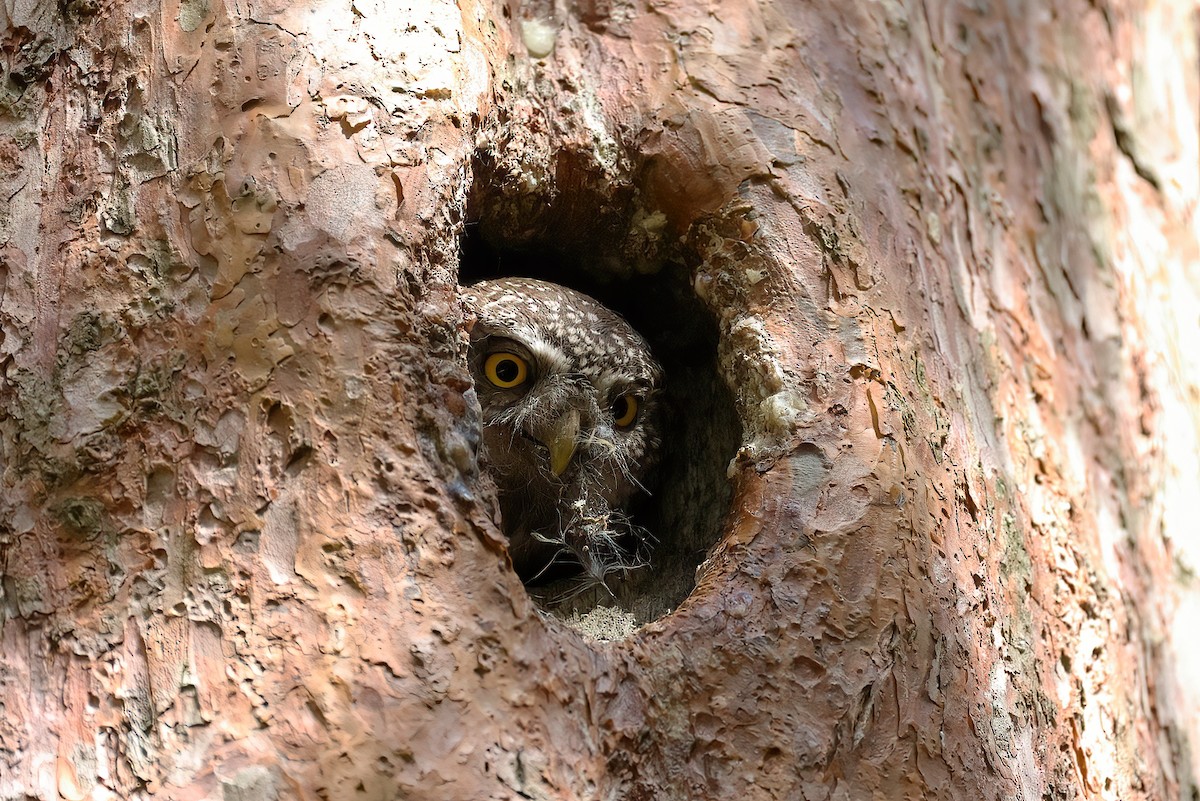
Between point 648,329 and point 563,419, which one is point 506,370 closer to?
point 563,419

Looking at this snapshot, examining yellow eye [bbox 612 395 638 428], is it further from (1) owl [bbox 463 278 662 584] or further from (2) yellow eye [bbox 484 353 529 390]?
(2) yellow eye [bbox 484 353 529 390]

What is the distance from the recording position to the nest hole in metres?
2.58

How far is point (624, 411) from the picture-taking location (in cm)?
294

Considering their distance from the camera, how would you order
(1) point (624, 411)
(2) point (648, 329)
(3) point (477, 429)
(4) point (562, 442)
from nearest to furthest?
(3) point (477, 429) → (4) point (562, 442) → (1) point (624, 411) → (2) point (648, 329)

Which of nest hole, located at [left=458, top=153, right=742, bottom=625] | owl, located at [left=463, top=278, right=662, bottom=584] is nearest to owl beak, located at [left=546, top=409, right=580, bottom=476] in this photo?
owl, located at [left=463, top=278, right=662, bottom=584]

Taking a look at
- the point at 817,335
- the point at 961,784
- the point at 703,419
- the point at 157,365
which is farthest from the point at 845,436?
the point at 157,365

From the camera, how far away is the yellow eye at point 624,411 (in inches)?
115

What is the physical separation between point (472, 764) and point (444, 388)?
0.60 m

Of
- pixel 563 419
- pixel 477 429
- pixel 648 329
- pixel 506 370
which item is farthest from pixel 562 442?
pixel 477 429

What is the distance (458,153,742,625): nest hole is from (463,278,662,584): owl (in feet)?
0.25

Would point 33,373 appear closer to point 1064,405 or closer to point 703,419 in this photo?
point 703,419

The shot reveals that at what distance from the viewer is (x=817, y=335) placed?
2.21m

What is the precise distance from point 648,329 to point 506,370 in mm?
562

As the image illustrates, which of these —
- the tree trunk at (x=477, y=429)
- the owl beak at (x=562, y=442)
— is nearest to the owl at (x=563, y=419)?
the owl beak at (x=562, y=442)
